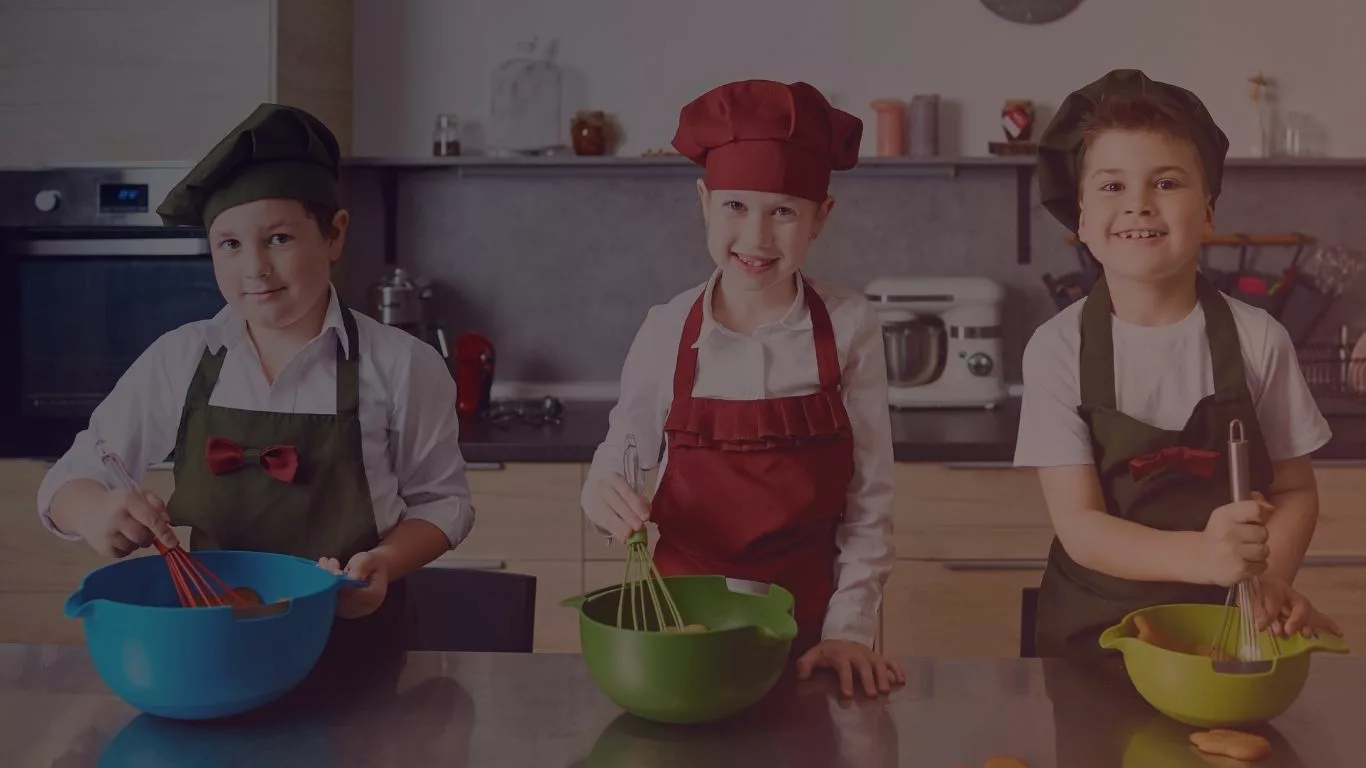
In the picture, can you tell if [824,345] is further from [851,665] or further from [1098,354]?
[851,665]

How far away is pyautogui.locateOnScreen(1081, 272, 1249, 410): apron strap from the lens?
1300mm

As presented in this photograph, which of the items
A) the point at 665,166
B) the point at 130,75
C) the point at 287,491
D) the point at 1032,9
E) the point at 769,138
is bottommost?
the point at 287,491

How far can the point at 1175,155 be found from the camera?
126 centimetres

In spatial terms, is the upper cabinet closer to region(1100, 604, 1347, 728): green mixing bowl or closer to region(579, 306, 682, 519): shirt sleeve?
region(579, 306, 682, 519): shirt sleeve

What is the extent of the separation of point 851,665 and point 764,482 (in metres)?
0.29

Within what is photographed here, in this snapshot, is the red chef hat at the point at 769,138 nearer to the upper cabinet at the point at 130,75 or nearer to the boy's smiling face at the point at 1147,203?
the boy's smiling face at the point at 1147,203

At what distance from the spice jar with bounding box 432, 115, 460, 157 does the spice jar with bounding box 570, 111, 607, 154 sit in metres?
0.26

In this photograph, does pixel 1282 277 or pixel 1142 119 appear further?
pixel 1282 277

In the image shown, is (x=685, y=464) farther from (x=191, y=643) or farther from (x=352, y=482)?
(x=191, y=643)

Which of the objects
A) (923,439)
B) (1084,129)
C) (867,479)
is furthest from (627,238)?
(1084,129)

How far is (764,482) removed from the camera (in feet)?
4.67

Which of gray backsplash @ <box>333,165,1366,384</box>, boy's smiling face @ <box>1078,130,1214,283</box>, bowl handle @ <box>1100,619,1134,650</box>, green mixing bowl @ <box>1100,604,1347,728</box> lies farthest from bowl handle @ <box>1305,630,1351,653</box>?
gray backsplash @ <box>333,165,1366,384</box>

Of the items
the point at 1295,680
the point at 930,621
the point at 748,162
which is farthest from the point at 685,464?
the point at 930,621

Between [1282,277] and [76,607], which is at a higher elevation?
[1282,277]
